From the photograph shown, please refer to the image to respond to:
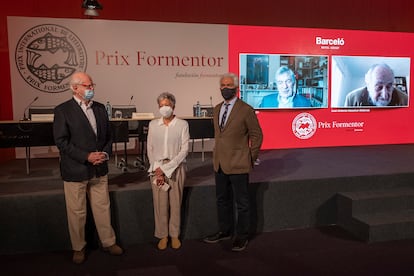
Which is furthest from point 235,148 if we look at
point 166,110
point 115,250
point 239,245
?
point 115,250

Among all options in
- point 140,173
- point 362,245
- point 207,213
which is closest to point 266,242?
point 207,213

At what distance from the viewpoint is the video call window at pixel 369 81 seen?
7.08 m

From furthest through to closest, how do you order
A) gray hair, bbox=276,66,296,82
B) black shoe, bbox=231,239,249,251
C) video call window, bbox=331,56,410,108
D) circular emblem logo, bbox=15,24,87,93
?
video call window, bbox=331,56,410,108 → gray hair, bbox=276,66,296,82 → circular emblem logo, bbox=15,24,87,93 → black shoe, bbox=231,239,249,251

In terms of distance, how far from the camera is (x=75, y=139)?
297 cm

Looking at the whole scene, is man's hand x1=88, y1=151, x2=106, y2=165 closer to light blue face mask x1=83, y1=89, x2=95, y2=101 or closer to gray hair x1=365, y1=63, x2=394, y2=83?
light blue face mask x1=83, y1=89, x2=95, y2=101

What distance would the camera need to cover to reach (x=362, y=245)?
353cm

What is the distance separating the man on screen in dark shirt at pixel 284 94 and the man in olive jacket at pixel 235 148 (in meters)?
3.62

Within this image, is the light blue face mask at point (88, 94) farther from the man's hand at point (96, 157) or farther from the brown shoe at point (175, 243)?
the brown shoe at point (175, 243)

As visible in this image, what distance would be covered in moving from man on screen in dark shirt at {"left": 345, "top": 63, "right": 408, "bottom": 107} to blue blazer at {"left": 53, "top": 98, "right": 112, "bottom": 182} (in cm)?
551

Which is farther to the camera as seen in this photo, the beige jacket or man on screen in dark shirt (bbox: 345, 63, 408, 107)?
man on screen in dark shirt (bbox: 345, 63, 408, 107)

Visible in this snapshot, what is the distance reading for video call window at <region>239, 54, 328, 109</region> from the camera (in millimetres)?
6672

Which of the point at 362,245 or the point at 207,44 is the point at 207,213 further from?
the point at 207,44

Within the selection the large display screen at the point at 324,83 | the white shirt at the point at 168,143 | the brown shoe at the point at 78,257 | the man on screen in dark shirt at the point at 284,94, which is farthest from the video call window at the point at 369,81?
the brown shoe at the point at 78,257

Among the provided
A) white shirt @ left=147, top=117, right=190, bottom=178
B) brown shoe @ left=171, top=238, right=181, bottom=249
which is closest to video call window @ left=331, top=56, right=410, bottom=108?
white shirt @ left=147, top=117, right=190, bottom=178
